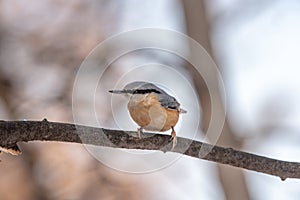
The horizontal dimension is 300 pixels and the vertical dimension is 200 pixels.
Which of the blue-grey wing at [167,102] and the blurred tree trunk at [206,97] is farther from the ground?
the blurred tree trunk at [206,97]

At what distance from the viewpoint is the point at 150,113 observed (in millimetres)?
616

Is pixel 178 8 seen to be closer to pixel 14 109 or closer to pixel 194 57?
pixel 194 57

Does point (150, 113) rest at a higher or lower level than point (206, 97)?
lower

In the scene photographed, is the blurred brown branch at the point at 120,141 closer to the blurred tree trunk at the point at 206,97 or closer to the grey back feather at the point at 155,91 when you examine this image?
the grey back feather at the point at 155,91

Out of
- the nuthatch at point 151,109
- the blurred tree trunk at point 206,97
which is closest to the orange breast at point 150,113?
the nuthatch at point 151,109

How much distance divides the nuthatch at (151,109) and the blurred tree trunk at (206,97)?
35cm

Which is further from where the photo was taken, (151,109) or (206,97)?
(206,97)

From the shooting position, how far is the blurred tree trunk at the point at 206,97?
957 mm

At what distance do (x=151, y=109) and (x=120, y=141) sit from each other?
86 millimetres

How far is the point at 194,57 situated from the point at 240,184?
29 centimetres

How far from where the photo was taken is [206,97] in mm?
1014

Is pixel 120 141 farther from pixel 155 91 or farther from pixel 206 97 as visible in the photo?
pixel 206 97

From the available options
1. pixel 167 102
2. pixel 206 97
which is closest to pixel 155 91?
pixel 167 102

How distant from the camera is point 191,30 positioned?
3.41 feet
